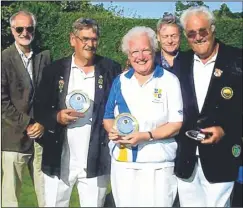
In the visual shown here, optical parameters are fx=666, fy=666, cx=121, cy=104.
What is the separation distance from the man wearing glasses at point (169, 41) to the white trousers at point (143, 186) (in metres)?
0.63

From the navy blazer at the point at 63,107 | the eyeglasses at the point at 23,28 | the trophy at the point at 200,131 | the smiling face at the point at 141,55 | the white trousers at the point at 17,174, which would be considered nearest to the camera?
the smiling face at the point at 141,55

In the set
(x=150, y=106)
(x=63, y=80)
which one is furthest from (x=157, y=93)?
(x=63, y=80)

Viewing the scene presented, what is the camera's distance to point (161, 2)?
4.10 metres

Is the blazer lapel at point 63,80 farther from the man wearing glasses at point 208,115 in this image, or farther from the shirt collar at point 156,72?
the man wearing glasses at point 208,115

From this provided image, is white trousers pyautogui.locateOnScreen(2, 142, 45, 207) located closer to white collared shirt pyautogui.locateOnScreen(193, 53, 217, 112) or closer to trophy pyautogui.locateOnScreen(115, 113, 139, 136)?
trophy pyautogui.locateOnScreen(115, 113, 139, 136)

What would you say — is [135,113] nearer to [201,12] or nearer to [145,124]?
[145,124]

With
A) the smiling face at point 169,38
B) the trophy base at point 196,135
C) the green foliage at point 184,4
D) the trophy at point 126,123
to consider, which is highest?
the green foliage at point 184,4

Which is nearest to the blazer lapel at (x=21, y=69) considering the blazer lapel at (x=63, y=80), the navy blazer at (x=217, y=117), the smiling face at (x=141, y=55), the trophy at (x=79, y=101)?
the blazer lapel at (x=63, y=80)

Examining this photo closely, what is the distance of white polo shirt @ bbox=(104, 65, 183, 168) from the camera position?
3773mm

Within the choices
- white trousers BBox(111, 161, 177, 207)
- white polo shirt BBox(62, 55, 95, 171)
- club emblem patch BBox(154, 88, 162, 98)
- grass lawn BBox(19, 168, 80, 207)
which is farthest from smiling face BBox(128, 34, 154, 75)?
grass lawn BBox(19, 168, 80, 207)

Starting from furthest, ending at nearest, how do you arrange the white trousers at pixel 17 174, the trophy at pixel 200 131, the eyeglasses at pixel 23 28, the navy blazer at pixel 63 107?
the white trousers at pixel 17 174 → the eyeglasses at pixel 23 28 → the navy blazer at pixel 63 107 → the trophy at pixel 200 131

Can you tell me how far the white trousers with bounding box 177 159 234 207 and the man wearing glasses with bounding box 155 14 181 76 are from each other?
0.62 m

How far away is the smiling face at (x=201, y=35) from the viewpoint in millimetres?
3814

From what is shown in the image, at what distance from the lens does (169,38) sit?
396 centimetres
